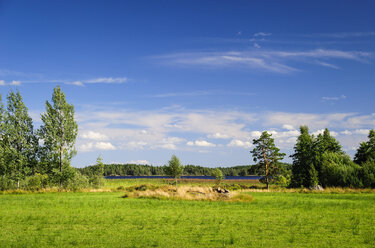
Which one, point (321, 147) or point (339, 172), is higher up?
point (321, 147)

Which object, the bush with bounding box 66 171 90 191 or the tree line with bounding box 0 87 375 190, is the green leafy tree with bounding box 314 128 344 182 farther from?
the bush with bounding box 66 171 90 191

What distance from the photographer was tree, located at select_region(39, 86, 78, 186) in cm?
4566

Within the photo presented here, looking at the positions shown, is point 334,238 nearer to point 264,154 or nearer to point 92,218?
point 92,218

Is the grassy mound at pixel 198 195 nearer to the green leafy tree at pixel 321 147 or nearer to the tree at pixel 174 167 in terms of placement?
the tree at pixel 174 167

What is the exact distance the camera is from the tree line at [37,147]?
43.9 m

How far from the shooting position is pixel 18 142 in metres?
44.9

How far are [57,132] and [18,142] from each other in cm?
583

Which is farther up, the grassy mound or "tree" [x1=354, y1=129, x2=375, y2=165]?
"tree" [x1=354, y1=129, x2=375, y2=165]

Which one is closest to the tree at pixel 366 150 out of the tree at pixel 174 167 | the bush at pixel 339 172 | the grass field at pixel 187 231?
the bush at pixel 339 172

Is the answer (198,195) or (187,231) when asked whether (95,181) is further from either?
(187,231)

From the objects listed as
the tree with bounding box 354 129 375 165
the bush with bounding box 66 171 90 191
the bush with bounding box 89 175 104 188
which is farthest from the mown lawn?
the tree with bounding box 354 129 375 165

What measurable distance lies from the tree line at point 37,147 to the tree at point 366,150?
2067 inches

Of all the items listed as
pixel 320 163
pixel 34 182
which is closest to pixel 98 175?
pixel 34 182

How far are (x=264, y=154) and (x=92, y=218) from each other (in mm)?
50690
